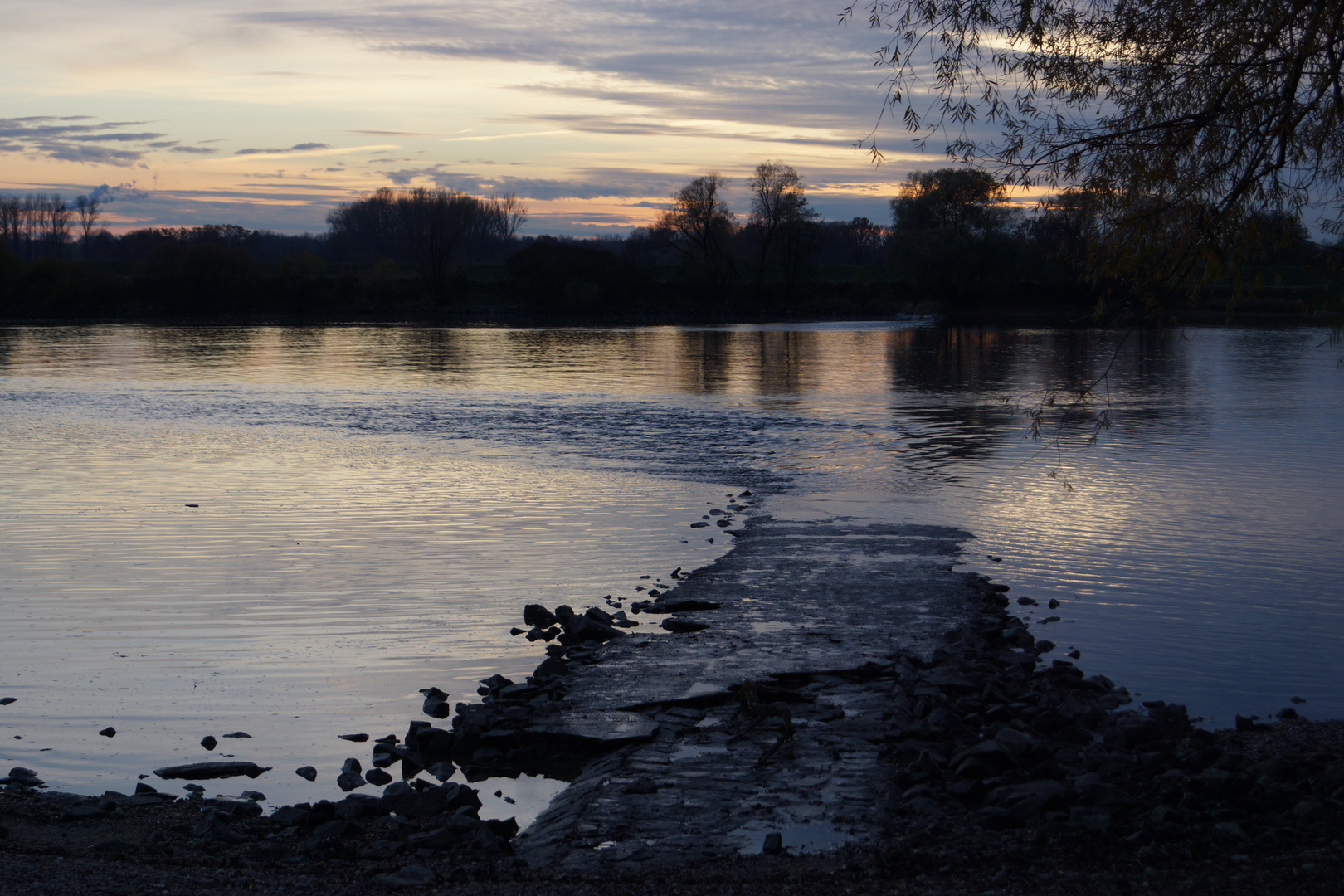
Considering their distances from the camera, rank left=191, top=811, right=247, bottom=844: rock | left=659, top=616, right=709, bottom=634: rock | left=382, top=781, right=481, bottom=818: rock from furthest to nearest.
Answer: left=659, top=616, right=709, bottom=634: rock
left=382, top=781, right=481, bottom=818: rock
left=191, top=811, right=247, bottom=844: rock

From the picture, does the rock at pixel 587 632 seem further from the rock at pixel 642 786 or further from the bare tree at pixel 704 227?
the bare tree at pixel 704 227

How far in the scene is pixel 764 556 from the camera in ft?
43.4

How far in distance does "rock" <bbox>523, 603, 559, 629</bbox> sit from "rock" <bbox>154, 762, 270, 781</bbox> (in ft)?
11.2

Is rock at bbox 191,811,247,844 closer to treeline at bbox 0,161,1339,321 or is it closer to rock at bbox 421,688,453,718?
rock at bbox 421,688,453,718

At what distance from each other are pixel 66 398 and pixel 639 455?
20955mm

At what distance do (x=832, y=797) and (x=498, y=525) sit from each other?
918cm

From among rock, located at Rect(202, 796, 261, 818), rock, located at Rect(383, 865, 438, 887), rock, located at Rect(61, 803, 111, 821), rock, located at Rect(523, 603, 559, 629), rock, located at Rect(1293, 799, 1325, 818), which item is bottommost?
rock, located at Rect(202, 796, 261, 818)

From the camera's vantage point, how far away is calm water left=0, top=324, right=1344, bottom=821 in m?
9.07

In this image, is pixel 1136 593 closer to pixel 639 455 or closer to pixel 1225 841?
pixel 1225 841

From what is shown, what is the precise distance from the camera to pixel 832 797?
22.6 ft

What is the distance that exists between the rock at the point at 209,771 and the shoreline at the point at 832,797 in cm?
50

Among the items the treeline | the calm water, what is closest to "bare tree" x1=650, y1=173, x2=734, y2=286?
the treeline

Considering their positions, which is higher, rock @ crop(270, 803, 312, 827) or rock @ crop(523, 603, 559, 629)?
rock @ crop(523, 603, 559, 629)

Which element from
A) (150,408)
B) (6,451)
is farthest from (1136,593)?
(150,408)
